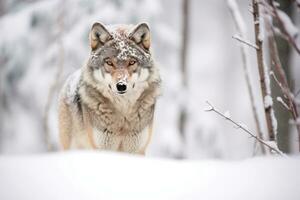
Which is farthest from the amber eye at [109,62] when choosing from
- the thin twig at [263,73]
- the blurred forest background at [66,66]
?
the thin twig at [263,73]

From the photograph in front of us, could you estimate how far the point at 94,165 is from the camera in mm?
2592

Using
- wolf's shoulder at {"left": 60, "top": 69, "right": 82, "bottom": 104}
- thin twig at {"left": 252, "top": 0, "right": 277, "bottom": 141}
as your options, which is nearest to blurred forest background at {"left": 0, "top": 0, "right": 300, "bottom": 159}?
wolf's shoulder at {"left": 60, "top": 69, "right": 82, "bottom": 104}

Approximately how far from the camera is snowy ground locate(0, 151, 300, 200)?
232 centimetres

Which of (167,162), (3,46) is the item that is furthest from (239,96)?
(167,162)

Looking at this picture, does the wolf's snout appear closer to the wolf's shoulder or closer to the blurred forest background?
the wolf's shoulder

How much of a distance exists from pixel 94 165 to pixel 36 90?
31.0ft

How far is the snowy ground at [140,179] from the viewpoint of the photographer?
2.32 metres

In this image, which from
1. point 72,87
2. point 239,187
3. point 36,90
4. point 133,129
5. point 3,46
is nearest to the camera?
point 239,187

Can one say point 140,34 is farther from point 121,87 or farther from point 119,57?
point 121,87

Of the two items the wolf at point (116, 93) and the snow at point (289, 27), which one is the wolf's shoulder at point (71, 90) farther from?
the snow at point (289, 27)

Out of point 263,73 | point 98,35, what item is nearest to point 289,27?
point 263,73

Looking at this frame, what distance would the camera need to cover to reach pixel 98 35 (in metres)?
5.06

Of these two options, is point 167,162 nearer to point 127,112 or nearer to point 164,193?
point 164,193

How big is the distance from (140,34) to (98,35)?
45 centimetres
